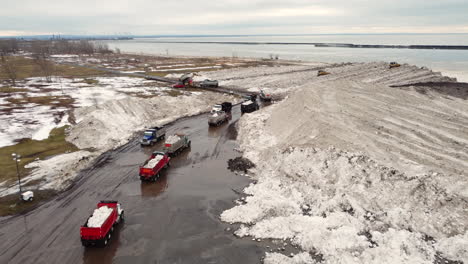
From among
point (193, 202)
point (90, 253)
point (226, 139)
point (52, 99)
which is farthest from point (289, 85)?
point (90, 253)

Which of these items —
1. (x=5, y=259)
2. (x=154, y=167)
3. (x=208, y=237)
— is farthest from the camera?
(x=154, y=167)

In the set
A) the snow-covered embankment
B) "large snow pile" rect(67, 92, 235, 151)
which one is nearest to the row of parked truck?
the snow-covered embankment

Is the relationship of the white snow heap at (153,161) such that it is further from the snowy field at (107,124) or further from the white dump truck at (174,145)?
the snowy field at (107,124)

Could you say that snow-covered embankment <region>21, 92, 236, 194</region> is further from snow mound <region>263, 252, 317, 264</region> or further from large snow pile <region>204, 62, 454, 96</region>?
snow mound <region>263, 252, 317, 264</region>

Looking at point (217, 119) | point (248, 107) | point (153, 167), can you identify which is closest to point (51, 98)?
point (217, 119)

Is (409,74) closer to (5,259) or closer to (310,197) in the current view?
(310,197)

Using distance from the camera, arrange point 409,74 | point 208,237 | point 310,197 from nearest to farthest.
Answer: point 208,237
point 310,197
point 409,74

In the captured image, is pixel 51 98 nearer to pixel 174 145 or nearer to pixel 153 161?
pixel 174 145
